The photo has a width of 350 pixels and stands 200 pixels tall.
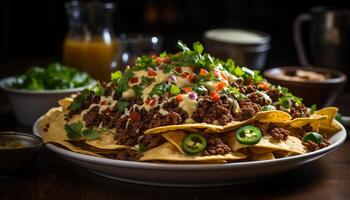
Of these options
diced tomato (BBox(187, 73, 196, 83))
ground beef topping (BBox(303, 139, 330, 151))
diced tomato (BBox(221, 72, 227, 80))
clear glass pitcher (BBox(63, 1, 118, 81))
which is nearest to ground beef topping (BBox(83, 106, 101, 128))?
diced tomato (BBox(187, 73, 196, 83))

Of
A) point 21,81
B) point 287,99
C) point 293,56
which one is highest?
point 287,99

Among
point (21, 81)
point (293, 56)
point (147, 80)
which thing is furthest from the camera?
point (293, 56)

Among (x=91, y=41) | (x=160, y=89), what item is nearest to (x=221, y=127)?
(x=160, y=89)

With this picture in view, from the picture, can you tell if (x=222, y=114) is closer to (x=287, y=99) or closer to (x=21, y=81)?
(x=287, y=99)

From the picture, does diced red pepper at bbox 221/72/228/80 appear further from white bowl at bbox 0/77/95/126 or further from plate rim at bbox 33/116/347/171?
white bowl at bbox 0/77/95/126

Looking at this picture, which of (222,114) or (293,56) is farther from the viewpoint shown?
(293,56)

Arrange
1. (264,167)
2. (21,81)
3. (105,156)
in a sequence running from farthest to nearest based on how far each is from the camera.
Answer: (21,81) < (105,156) < (264,167)

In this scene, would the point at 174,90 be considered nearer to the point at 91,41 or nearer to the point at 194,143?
the point at 194,143

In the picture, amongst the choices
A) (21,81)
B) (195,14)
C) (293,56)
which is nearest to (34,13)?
(195,14)
